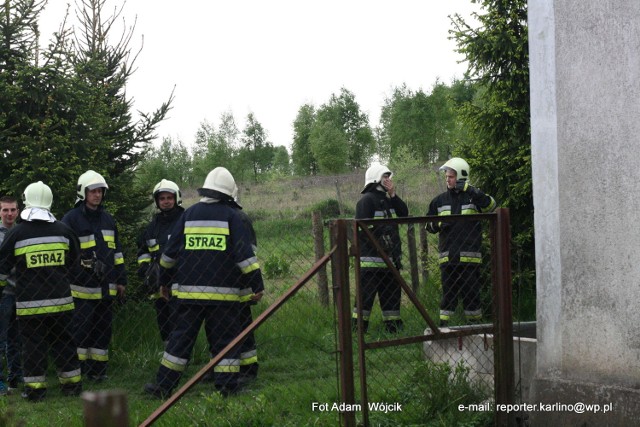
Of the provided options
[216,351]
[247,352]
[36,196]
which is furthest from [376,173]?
[36,196]

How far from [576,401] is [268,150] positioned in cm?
3681

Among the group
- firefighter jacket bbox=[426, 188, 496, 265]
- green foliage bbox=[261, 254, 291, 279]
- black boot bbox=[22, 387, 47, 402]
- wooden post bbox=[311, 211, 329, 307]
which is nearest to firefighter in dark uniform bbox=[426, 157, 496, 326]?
firefighter jacket bbox=[426, 188, 496, 265]

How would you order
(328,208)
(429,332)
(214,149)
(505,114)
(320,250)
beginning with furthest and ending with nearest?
(214,149) < (328,208) < (320,250) < (505,114) < (429,332)

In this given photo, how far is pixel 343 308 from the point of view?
457 cm

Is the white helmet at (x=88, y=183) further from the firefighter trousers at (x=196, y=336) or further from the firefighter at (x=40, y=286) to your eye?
the firefighter trousers at (x=196, y=336)

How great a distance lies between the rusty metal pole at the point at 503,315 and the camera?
5164 mm

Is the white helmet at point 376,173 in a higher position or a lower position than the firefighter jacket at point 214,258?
higher

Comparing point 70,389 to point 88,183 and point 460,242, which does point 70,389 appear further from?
point 460,242

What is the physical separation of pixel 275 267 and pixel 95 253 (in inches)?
226

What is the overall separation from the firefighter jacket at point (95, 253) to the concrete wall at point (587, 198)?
4.42 metres

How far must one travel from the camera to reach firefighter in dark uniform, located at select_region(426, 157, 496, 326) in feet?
26.6

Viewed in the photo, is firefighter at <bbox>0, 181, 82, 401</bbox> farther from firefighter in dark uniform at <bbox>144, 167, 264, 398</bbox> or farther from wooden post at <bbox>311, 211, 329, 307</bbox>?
wooden post at <bbox>311, 211, 329, 307</bbox>

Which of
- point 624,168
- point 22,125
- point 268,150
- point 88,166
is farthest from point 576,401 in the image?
point 268,150

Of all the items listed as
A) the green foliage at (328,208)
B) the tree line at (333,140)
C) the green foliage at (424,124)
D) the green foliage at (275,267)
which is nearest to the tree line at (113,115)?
the green foliage at (275,267)
